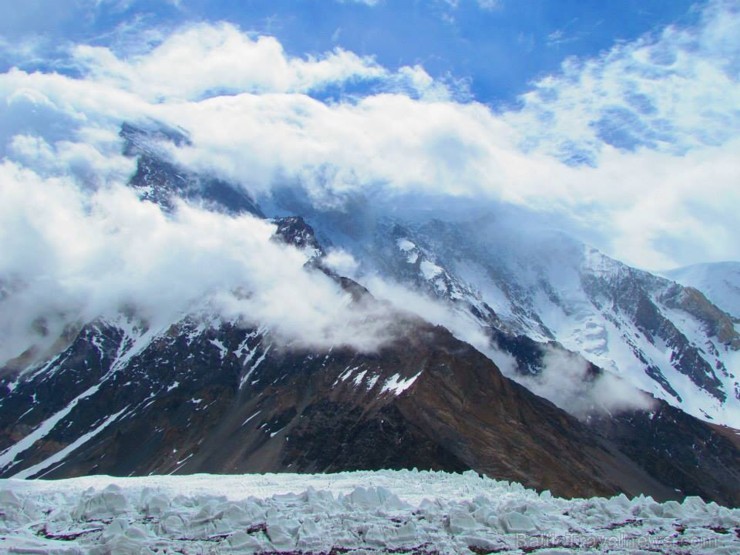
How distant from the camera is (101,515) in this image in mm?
41000

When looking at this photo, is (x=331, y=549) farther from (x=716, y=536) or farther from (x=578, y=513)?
(x=716, y=536)

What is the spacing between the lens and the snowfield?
37.0m

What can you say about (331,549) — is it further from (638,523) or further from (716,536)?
(716,536)

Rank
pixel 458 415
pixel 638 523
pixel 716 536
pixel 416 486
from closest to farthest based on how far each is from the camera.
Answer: pixel 716 536 → pixel 638 523 → pixel 416 486 → pixel 458 415

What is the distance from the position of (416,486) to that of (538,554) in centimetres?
2270

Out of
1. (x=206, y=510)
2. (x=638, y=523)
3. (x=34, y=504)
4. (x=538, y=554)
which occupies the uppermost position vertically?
(x=638, y=523)

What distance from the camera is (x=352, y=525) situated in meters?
39.1

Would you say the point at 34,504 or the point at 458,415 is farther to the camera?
the point at 458,415

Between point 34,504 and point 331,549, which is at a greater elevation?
point 331,549

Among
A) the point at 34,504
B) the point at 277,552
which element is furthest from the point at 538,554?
the point at 34,504

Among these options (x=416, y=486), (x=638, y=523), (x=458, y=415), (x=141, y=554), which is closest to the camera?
(x=141, y=554)

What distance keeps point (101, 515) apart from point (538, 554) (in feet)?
72.9

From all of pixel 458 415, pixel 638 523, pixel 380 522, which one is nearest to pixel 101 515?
pixel 380 522

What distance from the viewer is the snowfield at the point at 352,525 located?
37.0 metres
